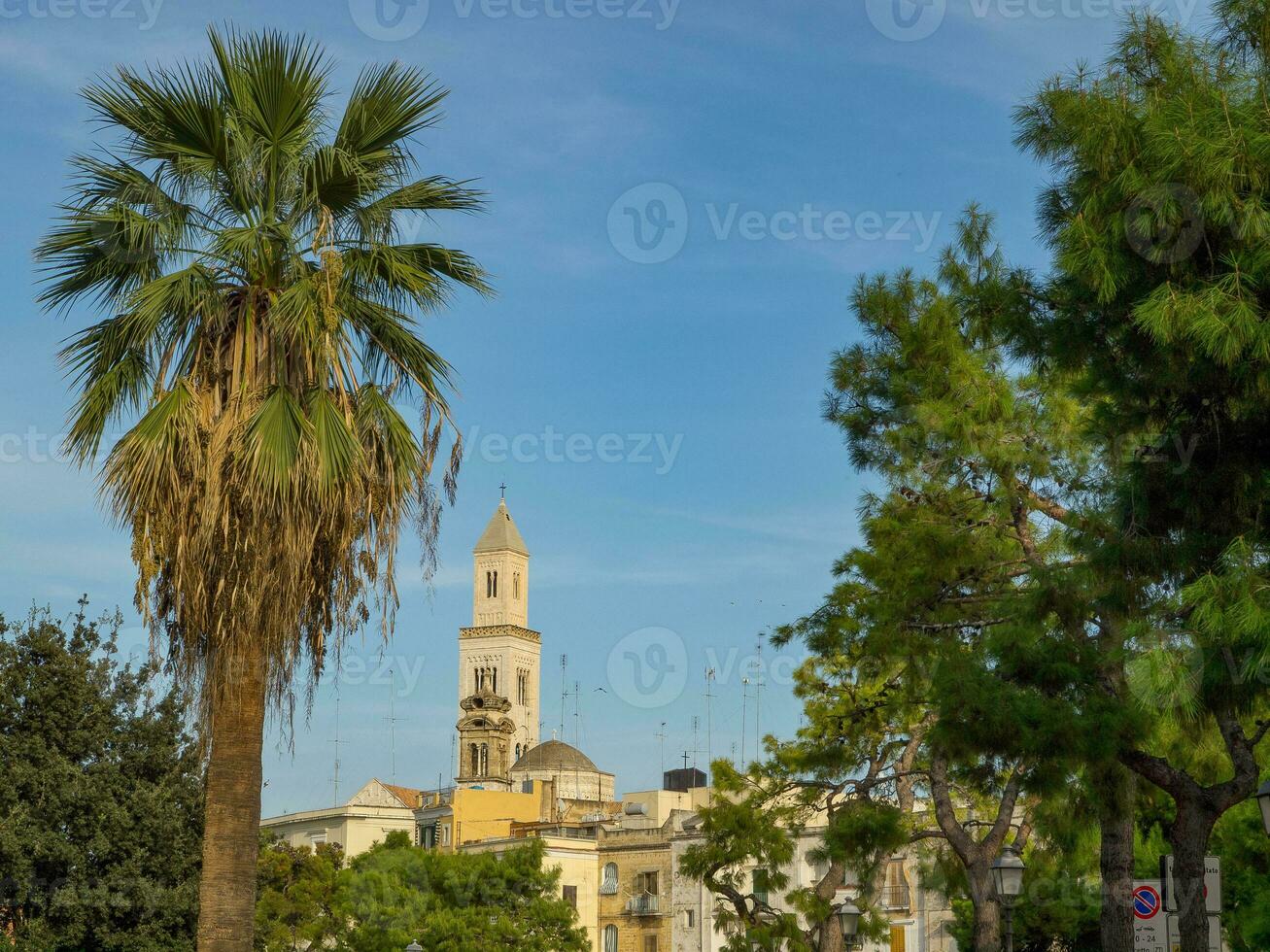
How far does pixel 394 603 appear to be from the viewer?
540 inches

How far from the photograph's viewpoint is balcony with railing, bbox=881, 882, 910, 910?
57.7 metres

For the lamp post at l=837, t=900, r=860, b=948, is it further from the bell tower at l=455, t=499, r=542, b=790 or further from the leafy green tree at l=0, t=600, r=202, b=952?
the bell tower at l=455, t=499, r=542, b=790

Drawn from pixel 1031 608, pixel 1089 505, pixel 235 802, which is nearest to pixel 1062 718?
pixel 1031 608

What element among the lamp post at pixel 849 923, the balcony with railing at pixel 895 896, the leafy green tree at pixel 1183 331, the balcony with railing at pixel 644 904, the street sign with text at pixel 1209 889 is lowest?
the balcony with railing at pixel 644 904

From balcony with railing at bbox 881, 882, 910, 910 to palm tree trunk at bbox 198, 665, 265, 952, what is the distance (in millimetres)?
48549

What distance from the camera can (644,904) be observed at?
226ft

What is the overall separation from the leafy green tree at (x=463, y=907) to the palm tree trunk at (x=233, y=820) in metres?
41.4

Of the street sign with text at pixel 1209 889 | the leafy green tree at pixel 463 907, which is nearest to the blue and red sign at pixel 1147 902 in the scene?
the street sign with text at pixel 1209 889

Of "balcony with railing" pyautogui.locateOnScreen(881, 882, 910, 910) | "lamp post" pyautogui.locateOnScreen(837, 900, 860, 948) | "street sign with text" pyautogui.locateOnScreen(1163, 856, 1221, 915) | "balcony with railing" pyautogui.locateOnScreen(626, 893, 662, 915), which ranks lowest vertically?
"balcony with railing" pyautogui.locateOnScreen(626, 893, 662, 915)

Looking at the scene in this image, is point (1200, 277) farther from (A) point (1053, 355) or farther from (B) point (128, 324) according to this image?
(B) point (128, 324)

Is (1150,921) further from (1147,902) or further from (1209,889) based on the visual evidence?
(1209,889)

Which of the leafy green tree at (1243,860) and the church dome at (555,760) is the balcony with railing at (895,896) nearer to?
the leafy green tree at (1243,860)

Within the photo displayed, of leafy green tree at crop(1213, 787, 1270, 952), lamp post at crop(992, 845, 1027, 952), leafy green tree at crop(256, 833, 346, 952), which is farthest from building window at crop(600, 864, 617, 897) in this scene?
lamp post at crop(992, 845, 1027, 952)

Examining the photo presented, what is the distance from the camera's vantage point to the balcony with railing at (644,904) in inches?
2692
